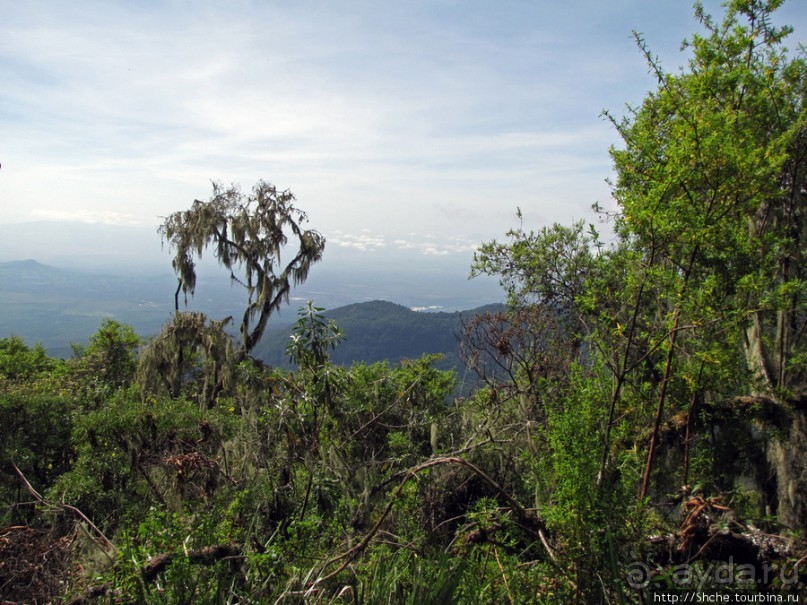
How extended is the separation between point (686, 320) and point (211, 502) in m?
4.48

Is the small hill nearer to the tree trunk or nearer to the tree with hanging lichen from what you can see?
the tree with hanging lichen

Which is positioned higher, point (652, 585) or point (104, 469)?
point (652, 585)

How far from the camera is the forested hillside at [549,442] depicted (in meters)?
2.30

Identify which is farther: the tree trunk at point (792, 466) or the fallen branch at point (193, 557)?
the tree trunk at point (792, 466)

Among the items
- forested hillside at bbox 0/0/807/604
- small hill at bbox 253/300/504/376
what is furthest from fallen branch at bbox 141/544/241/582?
small hill at bbox 253/300/504/376

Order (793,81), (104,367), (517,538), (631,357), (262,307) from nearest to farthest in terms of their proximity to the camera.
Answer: (517,538) < (631,357) < (793,81) < (104,367) < (262,307)

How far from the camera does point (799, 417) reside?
5035 mm

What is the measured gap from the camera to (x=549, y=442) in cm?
272

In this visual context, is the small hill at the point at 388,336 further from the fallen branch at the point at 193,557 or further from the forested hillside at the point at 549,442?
the fallen branch at the point at 193,557

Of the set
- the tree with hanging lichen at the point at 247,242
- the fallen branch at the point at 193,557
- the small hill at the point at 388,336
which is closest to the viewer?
the fallen branch at the point at 193,557

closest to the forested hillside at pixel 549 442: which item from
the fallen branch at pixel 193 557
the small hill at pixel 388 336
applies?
the fallen branch at pixel 193 557

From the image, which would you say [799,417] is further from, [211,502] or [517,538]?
[211,502]

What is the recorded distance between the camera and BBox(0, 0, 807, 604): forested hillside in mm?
2299

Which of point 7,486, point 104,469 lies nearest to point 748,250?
point 104,469
